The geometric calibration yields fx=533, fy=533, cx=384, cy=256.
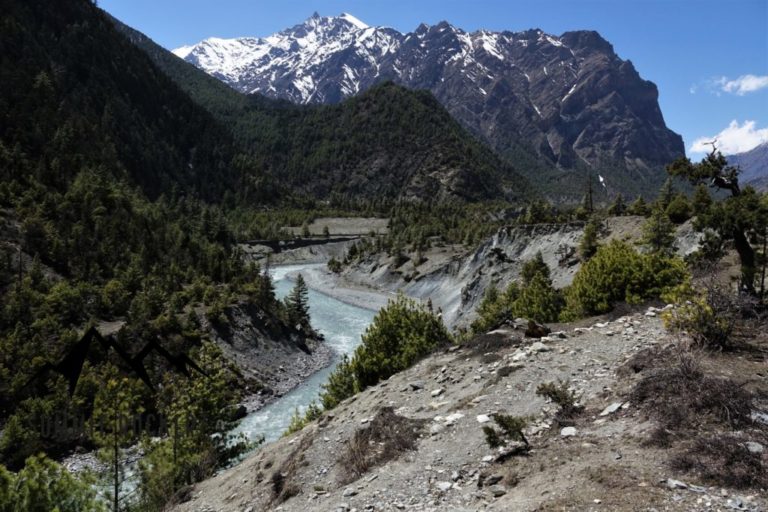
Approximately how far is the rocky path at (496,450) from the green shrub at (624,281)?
4.37 m

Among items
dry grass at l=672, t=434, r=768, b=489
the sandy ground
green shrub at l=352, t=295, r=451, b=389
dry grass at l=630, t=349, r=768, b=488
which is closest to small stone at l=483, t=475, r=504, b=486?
dry grass at l=630, t=349, r=768, b=488

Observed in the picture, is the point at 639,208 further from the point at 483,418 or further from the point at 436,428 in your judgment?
the point at 436,428

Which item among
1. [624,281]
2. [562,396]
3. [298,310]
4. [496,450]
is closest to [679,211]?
[624,281]

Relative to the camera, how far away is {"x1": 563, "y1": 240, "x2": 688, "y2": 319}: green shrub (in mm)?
29234

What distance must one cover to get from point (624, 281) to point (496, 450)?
1869 cm

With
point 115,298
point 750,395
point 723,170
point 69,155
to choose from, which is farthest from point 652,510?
point 69,155

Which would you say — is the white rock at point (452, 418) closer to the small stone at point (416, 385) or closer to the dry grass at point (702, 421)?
the small stone at point (416, 385)

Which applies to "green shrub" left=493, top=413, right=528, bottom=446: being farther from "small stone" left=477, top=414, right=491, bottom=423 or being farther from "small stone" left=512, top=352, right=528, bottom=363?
"small stone" left=512, top=352, right=528, bottom=363

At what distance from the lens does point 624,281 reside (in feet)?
97.8

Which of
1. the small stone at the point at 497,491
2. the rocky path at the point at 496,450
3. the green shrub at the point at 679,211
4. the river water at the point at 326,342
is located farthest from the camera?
the green shrub at the point at 679,211

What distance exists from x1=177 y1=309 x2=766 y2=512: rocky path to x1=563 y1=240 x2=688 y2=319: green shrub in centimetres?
437

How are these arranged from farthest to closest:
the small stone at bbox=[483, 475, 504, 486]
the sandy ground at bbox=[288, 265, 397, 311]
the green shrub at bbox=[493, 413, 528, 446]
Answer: the sandy ground at bbox=[288, 265, 397, 311], the green shrub at bbox=[493, 413, 528, 446], the small stone at bbox=[483, 475, 504, 486]

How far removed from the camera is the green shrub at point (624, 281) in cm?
2923

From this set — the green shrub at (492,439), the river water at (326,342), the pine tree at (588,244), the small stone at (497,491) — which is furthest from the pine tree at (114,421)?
the pine tree at (588,244)
